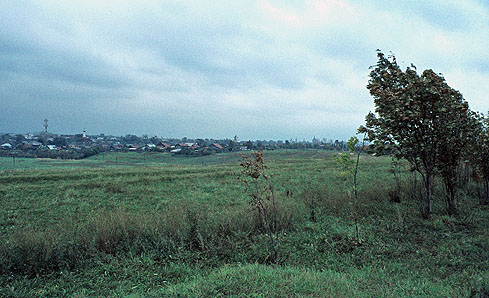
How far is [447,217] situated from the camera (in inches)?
349

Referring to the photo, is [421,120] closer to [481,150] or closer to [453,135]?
[453,135]

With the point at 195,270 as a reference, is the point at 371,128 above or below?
above

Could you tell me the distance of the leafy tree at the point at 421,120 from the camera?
859 cm

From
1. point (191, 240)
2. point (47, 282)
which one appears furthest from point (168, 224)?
point (47, 282)

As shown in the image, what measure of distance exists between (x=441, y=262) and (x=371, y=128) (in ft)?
15.7

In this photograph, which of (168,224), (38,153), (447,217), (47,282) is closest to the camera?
(47,282)

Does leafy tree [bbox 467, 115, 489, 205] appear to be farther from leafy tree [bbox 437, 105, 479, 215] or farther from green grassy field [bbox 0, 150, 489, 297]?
green grassy field [bbox 0, 150, 489, 297]

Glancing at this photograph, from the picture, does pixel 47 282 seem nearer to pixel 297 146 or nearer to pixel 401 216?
pixel 401 216

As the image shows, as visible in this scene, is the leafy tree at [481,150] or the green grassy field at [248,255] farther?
the leafy tree at [481,150]

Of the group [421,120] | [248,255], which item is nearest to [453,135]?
[421,120]

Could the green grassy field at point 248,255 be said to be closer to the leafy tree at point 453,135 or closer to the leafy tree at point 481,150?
the leafy tree at point 453,135

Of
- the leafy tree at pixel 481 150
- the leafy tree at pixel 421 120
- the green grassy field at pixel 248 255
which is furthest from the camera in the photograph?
the leafy tree at pixel 481 150

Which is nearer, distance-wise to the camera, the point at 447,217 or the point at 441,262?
the point at 441,262

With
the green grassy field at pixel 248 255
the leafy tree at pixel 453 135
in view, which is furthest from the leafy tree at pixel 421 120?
the green grassy field at pixel 248 255
